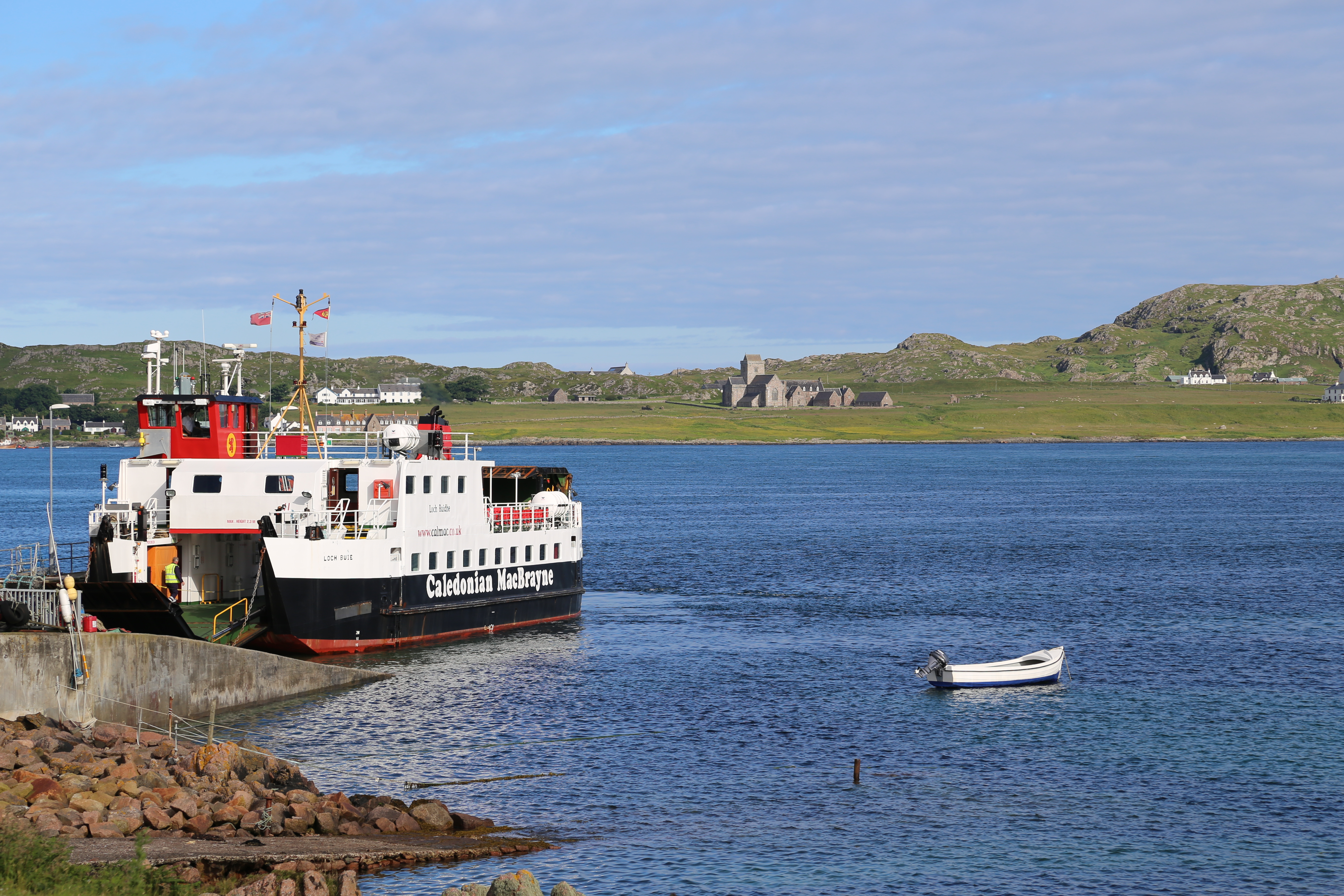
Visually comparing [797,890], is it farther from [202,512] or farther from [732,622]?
[732,622]

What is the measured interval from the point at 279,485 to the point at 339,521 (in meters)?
3.25

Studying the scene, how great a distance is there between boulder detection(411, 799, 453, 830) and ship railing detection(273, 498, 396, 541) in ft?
56.1

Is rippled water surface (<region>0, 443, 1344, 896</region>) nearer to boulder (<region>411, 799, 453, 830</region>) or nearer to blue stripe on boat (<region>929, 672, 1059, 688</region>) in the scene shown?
blue stripe on boat (<region>929, 672, 1059, 688</region>)

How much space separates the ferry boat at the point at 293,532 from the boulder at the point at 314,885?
19237 millimetres

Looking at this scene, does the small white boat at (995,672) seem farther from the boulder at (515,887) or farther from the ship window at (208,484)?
the ship window at (208,484)

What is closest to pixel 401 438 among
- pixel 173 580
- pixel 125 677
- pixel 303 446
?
pixel 303 446

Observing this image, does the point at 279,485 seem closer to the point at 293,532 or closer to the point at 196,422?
the point at 293,532

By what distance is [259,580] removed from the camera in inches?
1721

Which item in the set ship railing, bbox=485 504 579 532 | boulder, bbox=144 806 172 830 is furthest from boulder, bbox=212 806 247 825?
ship railing, bbox=485 504 579 532

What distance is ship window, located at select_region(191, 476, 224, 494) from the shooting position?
4597 centimetres

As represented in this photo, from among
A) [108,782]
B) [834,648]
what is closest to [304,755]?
[108,782]

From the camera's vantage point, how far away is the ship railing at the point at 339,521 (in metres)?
44.1

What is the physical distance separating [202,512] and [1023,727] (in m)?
29.4

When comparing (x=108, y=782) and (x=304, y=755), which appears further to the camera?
(x=304, y=755)
